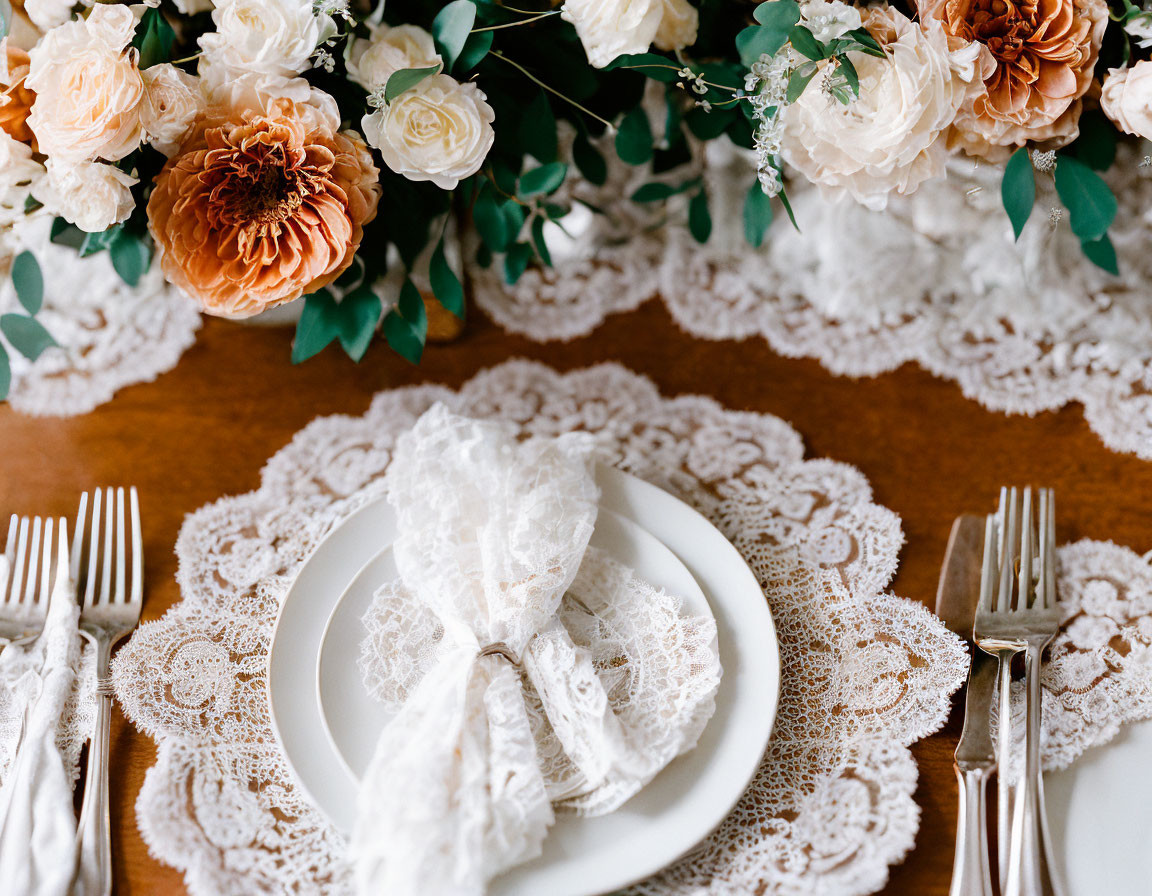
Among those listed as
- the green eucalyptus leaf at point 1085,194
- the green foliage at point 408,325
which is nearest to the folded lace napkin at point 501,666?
the green foliage at point 408,325

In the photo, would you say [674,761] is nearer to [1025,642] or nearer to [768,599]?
[768,599]

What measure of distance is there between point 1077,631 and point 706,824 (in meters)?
0.33

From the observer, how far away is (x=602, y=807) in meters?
0.57

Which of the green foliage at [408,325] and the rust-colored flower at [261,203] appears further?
the green foliage at [408,325]

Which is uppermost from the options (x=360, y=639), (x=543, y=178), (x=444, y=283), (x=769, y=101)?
(x=769, y=101)

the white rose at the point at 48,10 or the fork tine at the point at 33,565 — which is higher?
the white rose at the point at 48,10

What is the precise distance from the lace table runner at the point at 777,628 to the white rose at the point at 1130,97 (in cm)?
32

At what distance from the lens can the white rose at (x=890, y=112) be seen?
0.61 meters

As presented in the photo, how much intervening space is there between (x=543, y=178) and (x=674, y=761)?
47 cm

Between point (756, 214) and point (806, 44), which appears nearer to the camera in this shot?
point (806, 44)

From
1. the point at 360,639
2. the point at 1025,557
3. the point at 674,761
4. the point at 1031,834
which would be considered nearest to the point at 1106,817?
the point at 1031,834

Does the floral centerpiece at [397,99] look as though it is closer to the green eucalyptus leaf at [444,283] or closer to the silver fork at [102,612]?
the green eucalyptus leaf at [444,283]

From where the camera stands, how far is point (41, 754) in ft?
2.05

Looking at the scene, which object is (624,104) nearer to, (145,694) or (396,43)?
(396,43)
